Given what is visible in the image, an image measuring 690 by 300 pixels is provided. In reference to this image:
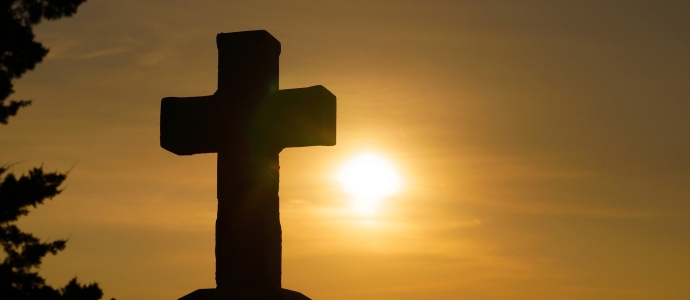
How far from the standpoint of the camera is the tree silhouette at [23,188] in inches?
343

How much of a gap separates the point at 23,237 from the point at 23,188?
2.22 ft

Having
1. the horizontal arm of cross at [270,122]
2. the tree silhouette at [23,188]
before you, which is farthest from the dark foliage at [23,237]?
the horizontal arm of cross at [270,122]

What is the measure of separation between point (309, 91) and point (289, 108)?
249 millimetres

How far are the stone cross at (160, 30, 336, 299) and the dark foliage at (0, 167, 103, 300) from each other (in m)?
3.14

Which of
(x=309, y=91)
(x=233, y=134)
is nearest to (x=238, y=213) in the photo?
(x=233, y=134)

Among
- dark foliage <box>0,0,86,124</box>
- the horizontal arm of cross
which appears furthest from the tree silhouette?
the horizontal arm of cross

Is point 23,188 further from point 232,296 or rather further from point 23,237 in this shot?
point 232,296

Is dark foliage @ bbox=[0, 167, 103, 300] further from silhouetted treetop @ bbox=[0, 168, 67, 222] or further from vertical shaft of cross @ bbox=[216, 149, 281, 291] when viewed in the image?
vertical shaft of cross @ bbox=[216, 149, 281, 291]

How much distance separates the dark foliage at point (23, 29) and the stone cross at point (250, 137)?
2418 mm

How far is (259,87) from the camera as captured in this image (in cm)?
724

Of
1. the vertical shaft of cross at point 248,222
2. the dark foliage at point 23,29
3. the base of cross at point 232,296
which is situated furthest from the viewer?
the dark foliage at point 23,29

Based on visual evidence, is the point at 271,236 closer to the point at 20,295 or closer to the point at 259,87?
the point at 259,87

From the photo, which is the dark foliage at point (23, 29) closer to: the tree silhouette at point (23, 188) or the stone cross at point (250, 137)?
the tree silhouette at point (23, 188)

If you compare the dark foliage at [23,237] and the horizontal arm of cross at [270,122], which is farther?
the dark foliage at [23,237]
